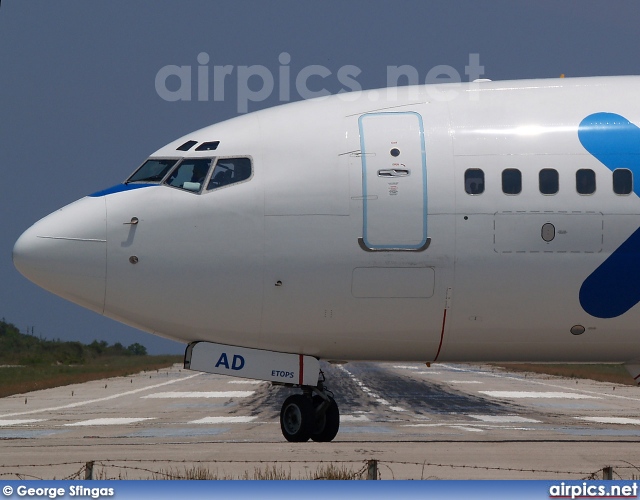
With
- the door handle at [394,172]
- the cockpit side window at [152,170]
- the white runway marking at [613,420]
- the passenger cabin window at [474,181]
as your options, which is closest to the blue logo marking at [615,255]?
the passenger cabin window at [474,181]

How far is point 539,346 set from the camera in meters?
19.7

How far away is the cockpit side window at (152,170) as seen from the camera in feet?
63.8

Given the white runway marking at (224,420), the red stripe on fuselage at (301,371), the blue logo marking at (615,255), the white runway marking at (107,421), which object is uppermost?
the blue logo marking at (615,255)

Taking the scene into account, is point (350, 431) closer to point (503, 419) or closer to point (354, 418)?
point (354, 418)

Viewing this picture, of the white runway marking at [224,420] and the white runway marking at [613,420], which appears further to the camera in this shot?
the white runway marking at [613,420]

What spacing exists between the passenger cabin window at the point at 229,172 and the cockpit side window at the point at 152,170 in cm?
91

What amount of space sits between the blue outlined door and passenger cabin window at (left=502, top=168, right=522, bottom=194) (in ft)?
4.79

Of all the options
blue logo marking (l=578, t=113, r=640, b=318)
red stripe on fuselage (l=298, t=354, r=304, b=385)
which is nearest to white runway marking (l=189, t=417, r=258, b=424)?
red stripe on fuselage (l=298, t=354, r=304, b=385)

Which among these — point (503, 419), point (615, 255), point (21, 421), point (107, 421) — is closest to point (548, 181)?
point (615, 255)

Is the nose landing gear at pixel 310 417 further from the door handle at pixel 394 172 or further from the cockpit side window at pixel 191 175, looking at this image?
the cockpit side window at pixel 191 175

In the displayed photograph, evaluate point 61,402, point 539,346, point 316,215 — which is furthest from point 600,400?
point 316,215

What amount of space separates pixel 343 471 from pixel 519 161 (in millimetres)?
6939

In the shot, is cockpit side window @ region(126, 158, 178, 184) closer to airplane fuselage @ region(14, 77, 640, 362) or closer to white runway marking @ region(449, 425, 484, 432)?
airplane fuselage @ region(14, 77, 640, 362)

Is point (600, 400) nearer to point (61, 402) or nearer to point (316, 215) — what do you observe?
point (61, 402)
